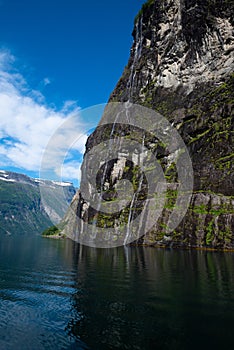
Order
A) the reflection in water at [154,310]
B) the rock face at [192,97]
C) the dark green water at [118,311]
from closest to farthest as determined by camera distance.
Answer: the dark green water at [118,311] < the reflection in water at [154,310] < the rock face at [192,97]

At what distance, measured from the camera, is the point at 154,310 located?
19.9 m

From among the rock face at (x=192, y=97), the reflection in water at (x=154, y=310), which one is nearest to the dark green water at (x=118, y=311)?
the reflection in water at (x=154, y=310)

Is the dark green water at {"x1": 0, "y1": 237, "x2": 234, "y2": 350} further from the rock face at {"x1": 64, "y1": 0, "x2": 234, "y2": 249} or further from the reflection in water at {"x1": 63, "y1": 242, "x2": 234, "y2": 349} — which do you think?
the rock face at {"x1": 64, "y1": 0, "x2": 234, "y2": 249}

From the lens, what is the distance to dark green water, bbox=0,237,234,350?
49.1 ft

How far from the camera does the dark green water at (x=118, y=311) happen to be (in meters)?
15.0

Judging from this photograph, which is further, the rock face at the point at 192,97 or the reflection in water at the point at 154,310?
the rock face at the point at 192,97

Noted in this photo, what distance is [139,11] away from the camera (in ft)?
429

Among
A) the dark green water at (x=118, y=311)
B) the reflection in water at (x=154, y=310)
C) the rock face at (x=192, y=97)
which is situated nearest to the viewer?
the dark green water at (x=118, y=311)

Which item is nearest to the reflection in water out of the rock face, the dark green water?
the dark green water

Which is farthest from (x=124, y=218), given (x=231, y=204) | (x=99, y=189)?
(x=231, y=204)

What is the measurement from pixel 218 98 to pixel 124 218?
47.4 m

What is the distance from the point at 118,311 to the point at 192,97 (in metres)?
88.2

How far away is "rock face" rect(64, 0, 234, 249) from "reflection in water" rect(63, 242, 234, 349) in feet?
119

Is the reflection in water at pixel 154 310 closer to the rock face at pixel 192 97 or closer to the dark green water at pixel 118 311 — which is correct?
the dark green water at pixel 118 311
